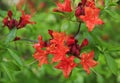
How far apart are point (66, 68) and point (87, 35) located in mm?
246

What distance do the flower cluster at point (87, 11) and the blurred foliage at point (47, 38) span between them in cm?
5

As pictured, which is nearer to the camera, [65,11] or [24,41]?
[65,11]

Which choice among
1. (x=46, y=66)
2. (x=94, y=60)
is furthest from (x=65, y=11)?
(x=46, y=66)

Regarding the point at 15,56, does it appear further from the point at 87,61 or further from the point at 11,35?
the point at 87,61

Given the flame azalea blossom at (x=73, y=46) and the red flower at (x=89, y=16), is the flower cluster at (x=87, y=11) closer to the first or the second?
Answer: the red flower at (x=89, y=16)

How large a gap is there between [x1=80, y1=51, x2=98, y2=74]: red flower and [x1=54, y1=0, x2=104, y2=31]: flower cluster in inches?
5.7

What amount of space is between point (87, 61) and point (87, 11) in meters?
0.25

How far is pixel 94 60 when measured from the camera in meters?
2.14

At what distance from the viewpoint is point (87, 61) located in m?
2.03

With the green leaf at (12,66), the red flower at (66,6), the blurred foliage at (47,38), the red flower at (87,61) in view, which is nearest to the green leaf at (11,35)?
the blurred foliage at (47,38)

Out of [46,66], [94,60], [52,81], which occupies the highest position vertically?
[94,60]

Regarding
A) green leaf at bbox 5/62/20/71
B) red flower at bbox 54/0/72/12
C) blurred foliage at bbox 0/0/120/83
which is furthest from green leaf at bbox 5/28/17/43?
red flower at bbox 54/0/72/12

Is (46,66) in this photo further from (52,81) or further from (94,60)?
(94,60)

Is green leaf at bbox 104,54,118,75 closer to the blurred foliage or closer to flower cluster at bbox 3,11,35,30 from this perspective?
the blurred foliage
